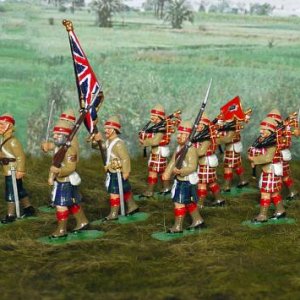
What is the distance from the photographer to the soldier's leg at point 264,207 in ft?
22.8

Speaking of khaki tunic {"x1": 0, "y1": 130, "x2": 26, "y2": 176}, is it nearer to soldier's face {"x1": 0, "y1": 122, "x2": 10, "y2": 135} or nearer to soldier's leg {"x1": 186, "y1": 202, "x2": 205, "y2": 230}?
soldier's face {"x1": 0, "y1": 122, "x2": 10, "y2": 135}

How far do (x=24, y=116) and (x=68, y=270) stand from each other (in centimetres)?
620

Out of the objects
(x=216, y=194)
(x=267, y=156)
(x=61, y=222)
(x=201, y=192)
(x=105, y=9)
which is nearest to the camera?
(x=61, y=222)

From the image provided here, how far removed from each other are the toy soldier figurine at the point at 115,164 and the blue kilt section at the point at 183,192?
30.0 inches

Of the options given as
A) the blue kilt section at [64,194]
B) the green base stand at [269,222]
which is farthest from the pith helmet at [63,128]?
the green base stand at [269,222]

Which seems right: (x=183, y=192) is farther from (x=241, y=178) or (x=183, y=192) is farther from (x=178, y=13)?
(x=178, y=13)

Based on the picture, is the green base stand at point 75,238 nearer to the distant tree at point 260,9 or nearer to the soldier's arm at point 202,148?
the soldier's arm at point 202,148

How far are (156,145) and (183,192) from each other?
1.86 m

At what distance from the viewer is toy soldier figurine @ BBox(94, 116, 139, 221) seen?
6.92 metres

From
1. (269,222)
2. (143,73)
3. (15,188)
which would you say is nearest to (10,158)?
(15,188)

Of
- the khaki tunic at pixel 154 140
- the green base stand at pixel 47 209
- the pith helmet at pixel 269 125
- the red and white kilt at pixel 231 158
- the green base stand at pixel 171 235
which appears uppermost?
the pith helmet at pixel 269 125

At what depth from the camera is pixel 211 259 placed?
5.65 m

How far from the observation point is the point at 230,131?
8445mm

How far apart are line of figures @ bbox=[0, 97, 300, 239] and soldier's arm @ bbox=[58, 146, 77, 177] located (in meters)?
0.01
